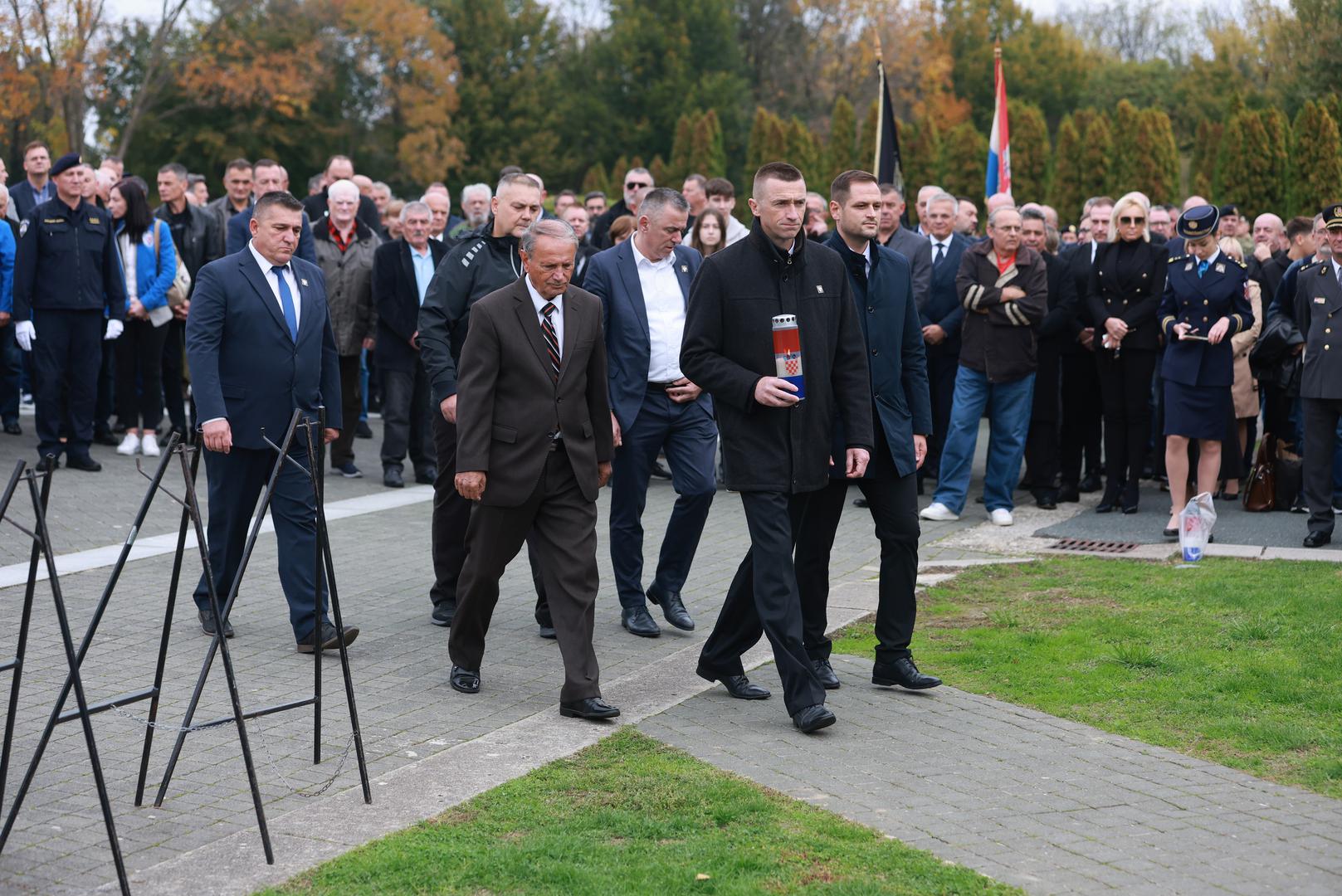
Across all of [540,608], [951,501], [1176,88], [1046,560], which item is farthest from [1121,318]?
[1176,88]

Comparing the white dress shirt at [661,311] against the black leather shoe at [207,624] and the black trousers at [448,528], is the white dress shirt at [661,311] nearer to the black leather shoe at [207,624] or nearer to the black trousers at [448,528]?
the black trousers at [448,528]

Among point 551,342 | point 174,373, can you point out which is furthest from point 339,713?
point 174,373

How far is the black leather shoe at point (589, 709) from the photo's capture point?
6.16 metres

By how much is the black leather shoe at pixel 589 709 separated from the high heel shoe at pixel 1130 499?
646cm

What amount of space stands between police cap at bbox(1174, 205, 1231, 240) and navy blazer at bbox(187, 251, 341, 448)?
20.5 ft

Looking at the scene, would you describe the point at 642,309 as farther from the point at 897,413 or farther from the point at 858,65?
the point at 858,65

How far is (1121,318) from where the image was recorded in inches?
453

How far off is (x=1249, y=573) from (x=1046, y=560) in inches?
49.0

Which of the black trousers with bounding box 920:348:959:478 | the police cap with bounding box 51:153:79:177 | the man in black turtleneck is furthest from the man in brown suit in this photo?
the police cap with bounding box 51:153:79:177

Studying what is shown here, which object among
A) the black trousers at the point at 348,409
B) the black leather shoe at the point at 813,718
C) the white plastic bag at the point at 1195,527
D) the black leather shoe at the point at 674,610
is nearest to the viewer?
the black leather shoe at the point at 813,718

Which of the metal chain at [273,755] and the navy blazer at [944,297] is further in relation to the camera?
the navy blazer at [944,297]

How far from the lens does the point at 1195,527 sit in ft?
31.6

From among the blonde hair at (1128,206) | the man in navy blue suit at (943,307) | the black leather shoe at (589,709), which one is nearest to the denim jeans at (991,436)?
the man in navy blue suit at (943,307)

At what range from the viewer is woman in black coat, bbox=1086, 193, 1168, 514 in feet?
37.4
